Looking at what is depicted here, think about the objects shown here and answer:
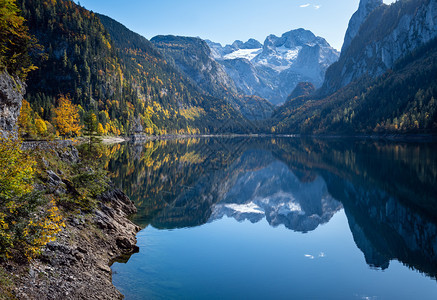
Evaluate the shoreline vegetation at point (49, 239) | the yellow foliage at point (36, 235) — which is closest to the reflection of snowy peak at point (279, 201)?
the shoreline vegetation at point (49, 239)

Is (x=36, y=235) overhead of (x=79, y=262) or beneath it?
overhead

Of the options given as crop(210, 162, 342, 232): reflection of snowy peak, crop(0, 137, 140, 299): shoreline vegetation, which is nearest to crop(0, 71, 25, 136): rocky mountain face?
crop(0, 137, 140, 299): shoreline vegetation

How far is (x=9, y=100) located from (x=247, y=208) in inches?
1547

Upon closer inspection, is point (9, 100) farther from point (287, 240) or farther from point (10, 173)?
point (287, 240)

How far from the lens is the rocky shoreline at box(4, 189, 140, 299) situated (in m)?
13.0

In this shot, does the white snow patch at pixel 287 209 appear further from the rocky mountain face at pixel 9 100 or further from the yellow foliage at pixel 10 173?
the rocky mountain face at pixel 9 100

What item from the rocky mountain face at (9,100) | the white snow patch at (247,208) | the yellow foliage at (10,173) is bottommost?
the white snow patch at (247,208)

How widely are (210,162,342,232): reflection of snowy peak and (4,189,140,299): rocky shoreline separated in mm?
18764

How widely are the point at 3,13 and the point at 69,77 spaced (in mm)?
146370

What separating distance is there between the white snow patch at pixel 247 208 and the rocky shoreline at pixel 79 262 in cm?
2236

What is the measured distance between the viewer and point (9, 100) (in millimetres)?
35438

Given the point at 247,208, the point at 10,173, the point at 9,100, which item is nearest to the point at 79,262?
the point at 10,173

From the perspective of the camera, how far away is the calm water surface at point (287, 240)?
1961cm

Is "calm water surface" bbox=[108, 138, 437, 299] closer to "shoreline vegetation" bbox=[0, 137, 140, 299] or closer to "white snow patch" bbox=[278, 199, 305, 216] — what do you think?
"white snow patch" bbox=[278, 199, 305, 216]
